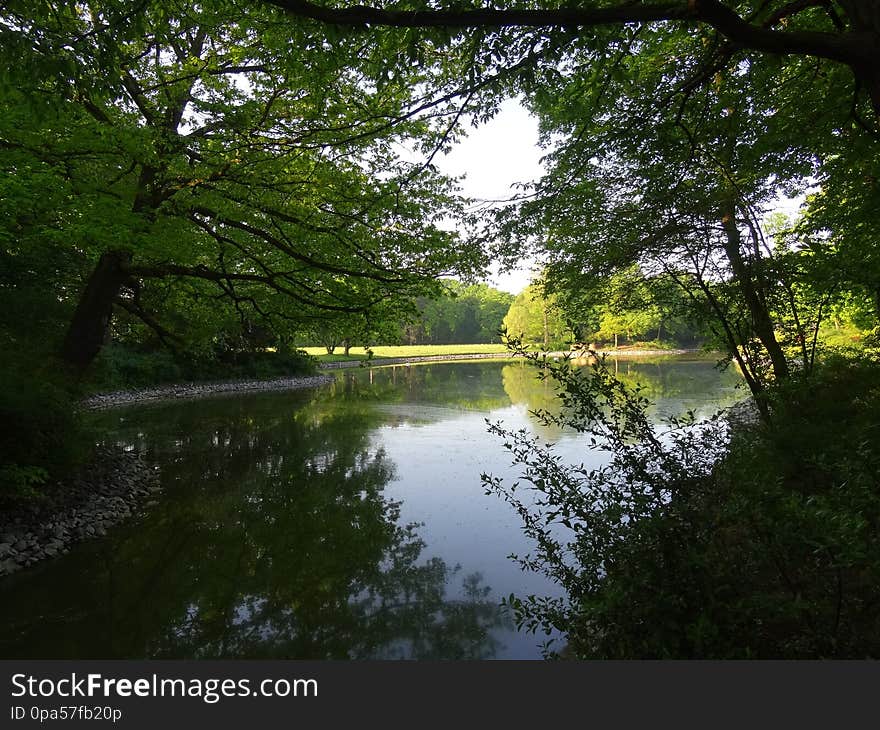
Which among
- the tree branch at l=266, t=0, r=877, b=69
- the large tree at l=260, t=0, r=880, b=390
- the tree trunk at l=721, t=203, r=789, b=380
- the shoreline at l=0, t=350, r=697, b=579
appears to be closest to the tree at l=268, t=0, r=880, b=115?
the tree branch at l=266, t=0, r=877, b=69

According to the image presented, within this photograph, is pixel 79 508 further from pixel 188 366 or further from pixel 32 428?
pixel 188 366

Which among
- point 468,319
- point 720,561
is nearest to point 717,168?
point 720,561

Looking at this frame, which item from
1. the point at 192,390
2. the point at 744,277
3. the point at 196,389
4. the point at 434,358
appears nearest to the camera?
the point at 744,277

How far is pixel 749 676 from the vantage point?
217 centimetres

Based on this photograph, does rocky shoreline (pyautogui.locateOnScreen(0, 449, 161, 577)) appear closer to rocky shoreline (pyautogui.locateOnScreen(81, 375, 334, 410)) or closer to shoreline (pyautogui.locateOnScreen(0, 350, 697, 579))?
shoreline (pyautogui.locateOnScreen(0, 350, 697, 579))

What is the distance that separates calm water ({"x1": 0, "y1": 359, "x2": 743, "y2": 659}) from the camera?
4598 millimetres

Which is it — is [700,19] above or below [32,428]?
above

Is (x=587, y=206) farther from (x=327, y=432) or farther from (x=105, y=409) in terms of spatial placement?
(x=105, y=409)

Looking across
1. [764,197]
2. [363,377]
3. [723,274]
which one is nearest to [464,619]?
[723,274]

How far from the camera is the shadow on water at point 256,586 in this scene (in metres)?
4.54

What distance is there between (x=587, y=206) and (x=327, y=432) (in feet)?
34.0

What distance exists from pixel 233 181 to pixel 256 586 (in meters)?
5.58

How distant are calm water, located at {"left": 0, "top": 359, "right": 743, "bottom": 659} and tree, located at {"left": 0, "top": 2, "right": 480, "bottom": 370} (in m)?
3.37

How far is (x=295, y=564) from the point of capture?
6121 millimetres
